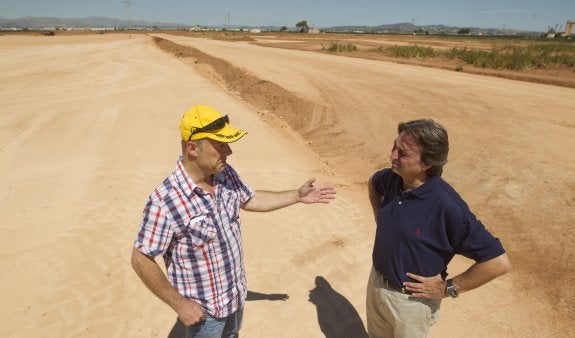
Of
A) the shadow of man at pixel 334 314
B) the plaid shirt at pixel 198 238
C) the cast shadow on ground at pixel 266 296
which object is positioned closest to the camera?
the plaid shirt at pixel 198 238

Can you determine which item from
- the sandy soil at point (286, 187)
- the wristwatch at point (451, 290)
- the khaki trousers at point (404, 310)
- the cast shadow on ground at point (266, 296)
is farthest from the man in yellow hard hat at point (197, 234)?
the cast shadow on ground at point (266, 296)

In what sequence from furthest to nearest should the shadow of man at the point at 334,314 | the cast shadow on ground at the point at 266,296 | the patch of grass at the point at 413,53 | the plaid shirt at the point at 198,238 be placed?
the patch of grass at the point at 413,53 → the cast shadow on ground at the point at 266,296 → the shadow of man at the point at 334,314 → the plaid shirt at the point at 198,238

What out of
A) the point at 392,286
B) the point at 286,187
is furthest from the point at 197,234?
the point at 286,187

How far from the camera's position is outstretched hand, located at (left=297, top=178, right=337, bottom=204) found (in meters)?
2.95

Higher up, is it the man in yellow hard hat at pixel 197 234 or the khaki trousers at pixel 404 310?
the man in yellow hard hat at pixel 197 234

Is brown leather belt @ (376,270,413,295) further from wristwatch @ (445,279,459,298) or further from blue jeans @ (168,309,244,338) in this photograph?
blue jeans @ (168,309,244,338)

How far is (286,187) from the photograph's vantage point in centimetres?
705

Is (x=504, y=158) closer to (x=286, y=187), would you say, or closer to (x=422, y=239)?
(x=286, y=187)

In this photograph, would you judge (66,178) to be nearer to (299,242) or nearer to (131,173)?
(131,173)

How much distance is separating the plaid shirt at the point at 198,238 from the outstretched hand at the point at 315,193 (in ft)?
1.95

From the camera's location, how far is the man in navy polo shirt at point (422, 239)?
215 centimetres

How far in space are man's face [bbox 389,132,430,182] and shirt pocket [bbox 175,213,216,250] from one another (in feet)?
4.08

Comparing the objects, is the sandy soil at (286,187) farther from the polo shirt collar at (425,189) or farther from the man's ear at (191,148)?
the man's ear at (191,148)

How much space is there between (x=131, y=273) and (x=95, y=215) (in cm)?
180
